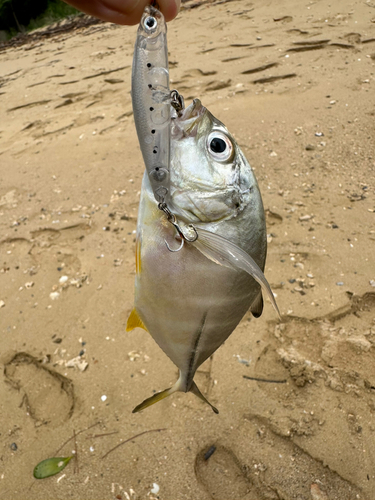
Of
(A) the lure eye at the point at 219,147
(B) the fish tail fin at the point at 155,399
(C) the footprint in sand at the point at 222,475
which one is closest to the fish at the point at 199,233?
(A) the lure eye at the point at 219,147

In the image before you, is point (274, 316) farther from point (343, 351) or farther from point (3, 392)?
point (3, 392)

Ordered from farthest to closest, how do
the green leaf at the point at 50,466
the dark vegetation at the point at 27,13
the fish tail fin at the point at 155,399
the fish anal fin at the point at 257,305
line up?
1. the dark vegetation at the point at 27,13
2. the green leaf at the point at 50,466
3. the fish tail fin at the point at 155,399
4. the fish anal fin at the point at 257,305

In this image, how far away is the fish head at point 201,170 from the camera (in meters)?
1.12

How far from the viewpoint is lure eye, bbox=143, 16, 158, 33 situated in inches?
A: 36.3

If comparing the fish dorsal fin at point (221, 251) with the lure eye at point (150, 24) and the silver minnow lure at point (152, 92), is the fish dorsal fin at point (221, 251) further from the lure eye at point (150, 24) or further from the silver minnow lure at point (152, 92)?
the lure eye at point (150, 24)

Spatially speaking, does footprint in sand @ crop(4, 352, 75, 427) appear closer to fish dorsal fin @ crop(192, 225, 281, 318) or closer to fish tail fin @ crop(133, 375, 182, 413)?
fish tail fin @ crop(133, 375, 182, 413)

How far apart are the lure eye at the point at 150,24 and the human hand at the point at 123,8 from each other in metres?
0.23

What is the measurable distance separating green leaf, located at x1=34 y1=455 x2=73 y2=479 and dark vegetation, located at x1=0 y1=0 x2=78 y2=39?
20.8 meters

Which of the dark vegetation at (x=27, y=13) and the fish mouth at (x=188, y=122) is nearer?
the fish mouth at (x=188, y=122)

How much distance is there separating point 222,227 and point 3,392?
81.0 inches

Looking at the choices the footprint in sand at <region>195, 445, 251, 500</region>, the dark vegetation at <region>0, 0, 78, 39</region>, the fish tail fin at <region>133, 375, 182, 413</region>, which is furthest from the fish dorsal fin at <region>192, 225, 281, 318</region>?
the dark vegetation at <region>0, 0, 78, 39</region>

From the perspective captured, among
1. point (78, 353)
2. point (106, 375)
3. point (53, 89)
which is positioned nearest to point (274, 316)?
point (106, 375)

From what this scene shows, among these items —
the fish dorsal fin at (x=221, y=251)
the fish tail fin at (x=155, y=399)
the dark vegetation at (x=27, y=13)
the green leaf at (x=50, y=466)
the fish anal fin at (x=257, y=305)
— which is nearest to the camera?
the fish dorsal fin at (x=221, y=251)

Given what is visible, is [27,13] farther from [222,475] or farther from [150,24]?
[222,475]
